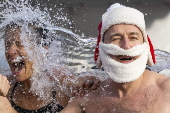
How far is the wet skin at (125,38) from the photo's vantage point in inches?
68.3

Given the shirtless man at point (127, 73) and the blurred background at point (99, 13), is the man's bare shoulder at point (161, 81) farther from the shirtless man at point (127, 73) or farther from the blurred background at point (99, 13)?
the blurred background at point (99, 13)

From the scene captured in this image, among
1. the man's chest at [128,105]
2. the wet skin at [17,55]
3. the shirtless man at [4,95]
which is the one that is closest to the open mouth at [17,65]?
the wet skin at [17,55]

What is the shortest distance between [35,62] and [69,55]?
1.63 m

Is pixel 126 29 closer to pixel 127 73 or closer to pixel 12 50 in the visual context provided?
pixel 127 73

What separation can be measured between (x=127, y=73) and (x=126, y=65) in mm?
49

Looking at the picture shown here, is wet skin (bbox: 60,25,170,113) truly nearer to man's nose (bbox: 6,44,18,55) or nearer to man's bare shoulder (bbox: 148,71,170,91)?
man's bare shoulder (bbox: 148,71,170,91)

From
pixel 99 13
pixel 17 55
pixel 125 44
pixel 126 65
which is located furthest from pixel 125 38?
pixel 99 13

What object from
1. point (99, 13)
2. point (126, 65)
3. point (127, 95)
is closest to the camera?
point (126, 65)

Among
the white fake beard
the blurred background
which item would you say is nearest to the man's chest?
the white fake beard

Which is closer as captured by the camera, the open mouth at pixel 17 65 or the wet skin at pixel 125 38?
the wet skin at pixel 125 38

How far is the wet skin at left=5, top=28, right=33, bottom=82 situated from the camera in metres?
2.34

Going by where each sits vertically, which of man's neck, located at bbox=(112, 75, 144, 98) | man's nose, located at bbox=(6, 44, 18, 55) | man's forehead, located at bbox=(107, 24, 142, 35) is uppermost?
man's forehead, located at bbox=(107, 24, 142, 35)

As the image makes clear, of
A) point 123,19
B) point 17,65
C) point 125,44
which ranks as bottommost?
point 17,65

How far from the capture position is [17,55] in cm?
236
